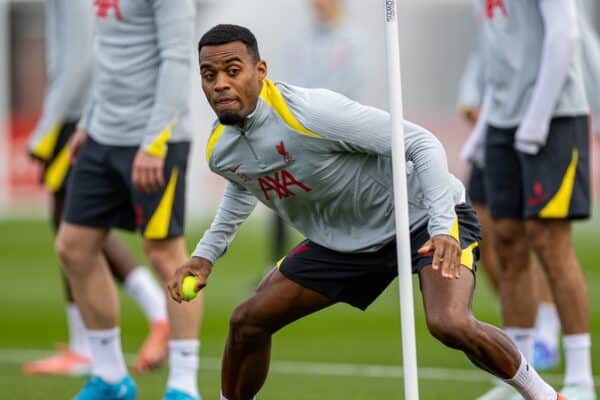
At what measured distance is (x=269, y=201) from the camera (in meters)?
5.91

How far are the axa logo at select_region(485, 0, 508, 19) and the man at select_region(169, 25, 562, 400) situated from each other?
1.74 meters

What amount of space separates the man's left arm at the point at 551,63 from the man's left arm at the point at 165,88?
1726 mm

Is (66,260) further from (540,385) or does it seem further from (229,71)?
(540,385)

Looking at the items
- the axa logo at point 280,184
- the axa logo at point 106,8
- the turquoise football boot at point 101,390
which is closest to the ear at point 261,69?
the axa logo at point 280,184

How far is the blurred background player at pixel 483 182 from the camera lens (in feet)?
26.4

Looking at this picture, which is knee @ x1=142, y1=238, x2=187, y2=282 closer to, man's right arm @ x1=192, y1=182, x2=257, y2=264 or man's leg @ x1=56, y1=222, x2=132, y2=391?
man's leg @ x1=56, y1=222, x2=132, y2=391


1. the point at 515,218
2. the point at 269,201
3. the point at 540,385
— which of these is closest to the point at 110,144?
the point at 269,201

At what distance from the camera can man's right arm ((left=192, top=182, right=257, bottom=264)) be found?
19.4ft

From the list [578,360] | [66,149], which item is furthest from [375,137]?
[66,149]

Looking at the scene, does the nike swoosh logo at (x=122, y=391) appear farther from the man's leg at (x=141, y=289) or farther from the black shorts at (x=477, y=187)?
the black shorts at (x=477, y=187)

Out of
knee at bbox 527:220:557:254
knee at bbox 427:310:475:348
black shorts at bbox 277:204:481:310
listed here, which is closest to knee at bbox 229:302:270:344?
black shorts at bbox 277:204:481:310

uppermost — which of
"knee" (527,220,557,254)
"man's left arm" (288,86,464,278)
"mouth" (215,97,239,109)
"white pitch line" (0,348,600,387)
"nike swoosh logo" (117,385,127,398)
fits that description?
"mouth" (215,97,239,109)

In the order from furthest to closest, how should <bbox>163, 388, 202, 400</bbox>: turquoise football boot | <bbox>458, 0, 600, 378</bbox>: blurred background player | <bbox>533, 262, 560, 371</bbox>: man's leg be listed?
<bbox>533, 262, 560, 371</bbox>: man's leg → <bbox>458, 0, 600, 378</bbox>: blurred background player → <bbox>163, 388, 202, 400</bbox>: turquoise football boot

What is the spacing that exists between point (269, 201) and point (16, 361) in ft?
12.3
